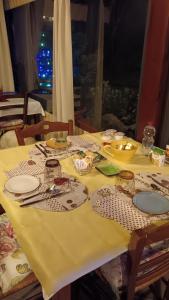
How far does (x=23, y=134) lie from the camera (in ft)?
5.65

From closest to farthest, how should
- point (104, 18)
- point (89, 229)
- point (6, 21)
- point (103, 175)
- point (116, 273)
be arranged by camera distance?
point (89, 229) → point (116, 273) → point (103, 175) → point (104, 18) → point (6, 21)

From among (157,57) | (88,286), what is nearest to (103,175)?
(88,286)

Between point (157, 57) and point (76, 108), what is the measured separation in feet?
4.27

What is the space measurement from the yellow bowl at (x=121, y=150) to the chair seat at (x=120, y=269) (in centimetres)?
51

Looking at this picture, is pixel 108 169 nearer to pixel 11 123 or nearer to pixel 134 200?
pixel 134 200

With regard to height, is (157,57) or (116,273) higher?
(157,57)

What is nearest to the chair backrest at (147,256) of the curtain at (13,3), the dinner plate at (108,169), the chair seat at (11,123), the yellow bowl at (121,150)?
the dinner plate at (108,169)

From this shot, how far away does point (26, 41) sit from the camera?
3645mm

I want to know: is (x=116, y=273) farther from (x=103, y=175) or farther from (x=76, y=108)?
(x=76, y=108)

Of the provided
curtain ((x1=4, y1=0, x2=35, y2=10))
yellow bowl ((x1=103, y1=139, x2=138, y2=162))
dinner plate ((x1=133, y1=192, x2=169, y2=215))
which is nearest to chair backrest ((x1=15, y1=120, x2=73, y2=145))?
yellow bowl ((x1=103, y1=139, x2=138, y2=162))

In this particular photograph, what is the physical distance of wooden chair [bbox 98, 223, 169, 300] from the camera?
736 millimetres

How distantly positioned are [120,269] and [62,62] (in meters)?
1.97

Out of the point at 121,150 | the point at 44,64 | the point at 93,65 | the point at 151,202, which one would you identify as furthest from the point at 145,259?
the point at 44,64

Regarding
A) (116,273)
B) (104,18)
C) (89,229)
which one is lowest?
(116,273)
